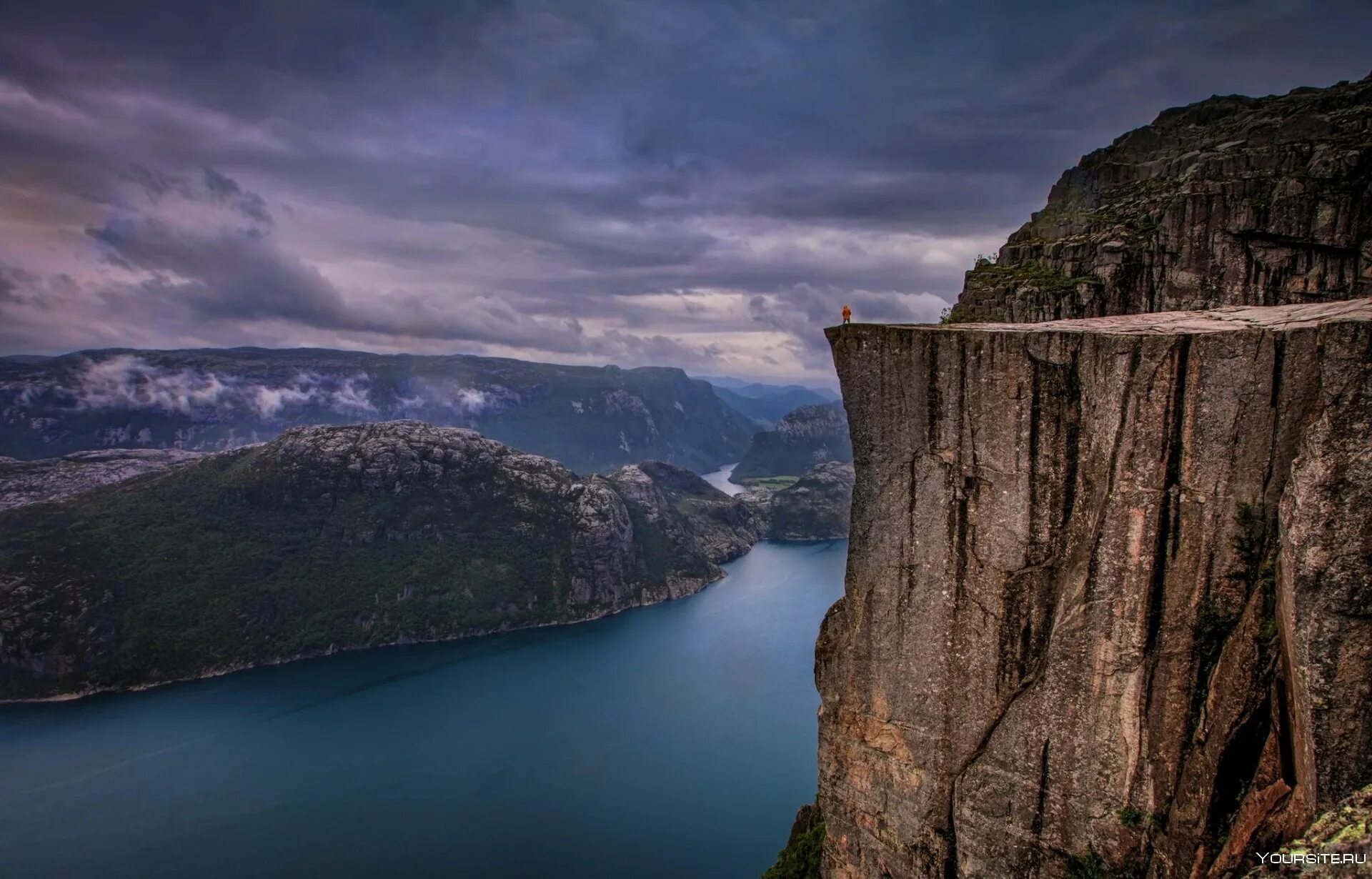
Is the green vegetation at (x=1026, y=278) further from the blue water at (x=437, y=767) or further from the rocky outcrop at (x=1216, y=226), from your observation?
the blue water at (x=437, y=767)

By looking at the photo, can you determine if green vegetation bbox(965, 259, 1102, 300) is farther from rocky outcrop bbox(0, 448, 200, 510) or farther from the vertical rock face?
rocky outcrop bbox(0, 448, 200, 510)

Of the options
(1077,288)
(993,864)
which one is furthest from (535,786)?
(1077,288)

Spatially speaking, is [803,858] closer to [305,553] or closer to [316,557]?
[316,557]

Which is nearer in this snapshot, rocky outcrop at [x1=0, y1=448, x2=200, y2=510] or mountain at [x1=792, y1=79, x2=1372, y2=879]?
mountain at [x1=792, y1=79, x2=1372, y2=879]

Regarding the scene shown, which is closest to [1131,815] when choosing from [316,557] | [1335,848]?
[1335,848]

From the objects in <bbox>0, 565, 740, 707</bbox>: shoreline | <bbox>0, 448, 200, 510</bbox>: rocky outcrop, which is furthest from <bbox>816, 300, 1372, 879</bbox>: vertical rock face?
<bbox>0, 448, 200, 510</bbox>: rocky outcrop

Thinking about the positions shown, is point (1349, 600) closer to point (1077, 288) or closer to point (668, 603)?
point (1077, 288)
